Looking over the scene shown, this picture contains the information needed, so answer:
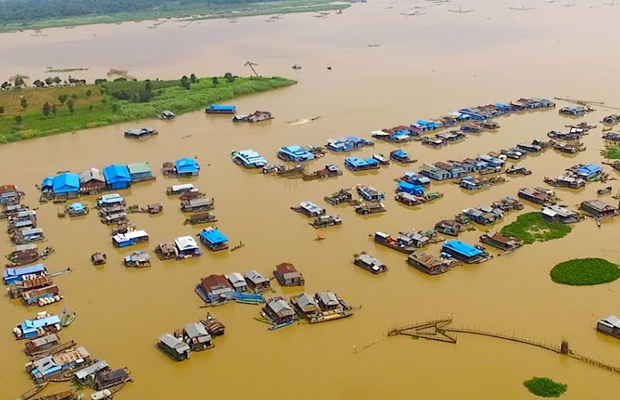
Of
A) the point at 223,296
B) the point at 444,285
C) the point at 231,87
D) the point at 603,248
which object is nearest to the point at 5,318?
the point at 223,296

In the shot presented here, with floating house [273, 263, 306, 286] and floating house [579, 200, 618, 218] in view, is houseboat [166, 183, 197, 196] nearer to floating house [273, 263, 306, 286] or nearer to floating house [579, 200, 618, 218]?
floating house [273, 263, 306, 286]

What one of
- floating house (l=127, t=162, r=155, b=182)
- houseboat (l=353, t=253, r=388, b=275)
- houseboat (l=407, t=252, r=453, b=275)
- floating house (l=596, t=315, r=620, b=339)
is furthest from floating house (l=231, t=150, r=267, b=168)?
floating house (l=596, t=315, r=620, b=339)

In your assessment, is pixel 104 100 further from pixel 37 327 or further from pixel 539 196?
pixel 539 196

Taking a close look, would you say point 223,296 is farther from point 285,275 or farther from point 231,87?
point 231,87

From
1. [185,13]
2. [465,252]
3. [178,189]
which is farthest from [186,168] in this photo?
[185,13]

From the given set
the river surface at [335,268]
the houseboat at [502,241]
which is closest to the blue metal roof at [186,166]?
the river surface at [335,268]

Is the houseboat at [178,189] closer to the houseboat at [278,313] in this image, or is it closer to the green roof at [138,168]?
the green roof at [138,168]

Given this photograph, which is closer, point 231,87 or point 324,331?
point 324,331
